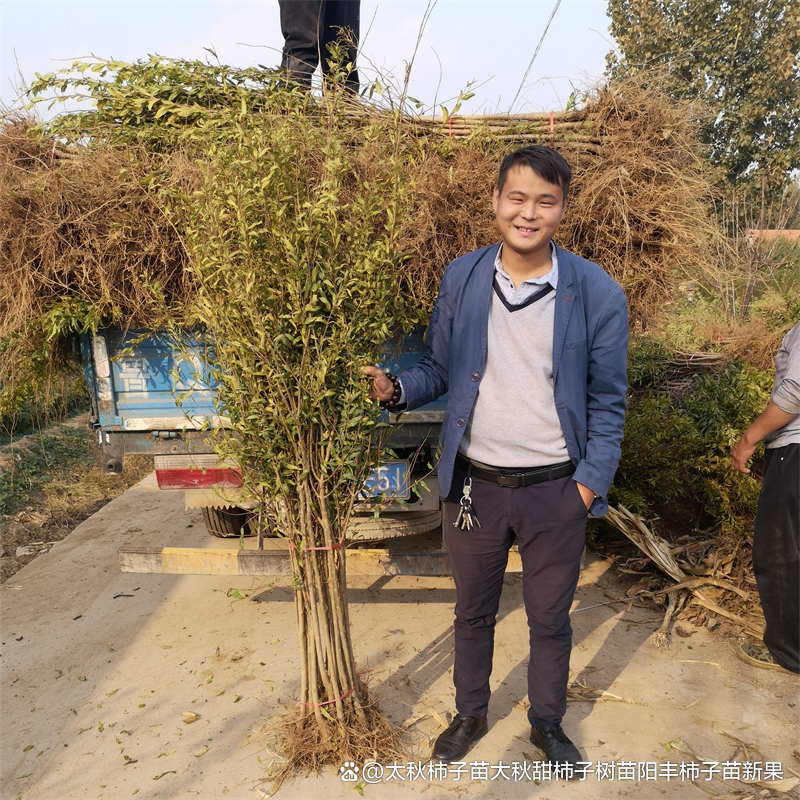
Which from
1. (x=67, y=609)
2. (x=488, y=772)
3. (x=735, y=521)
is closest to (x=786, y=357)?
(x=735, y=521)

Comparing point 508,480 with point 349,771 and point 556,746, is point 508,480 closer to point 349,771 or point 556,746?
point 556,746

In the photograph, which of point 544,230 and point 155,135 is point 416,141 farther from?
point 155,135

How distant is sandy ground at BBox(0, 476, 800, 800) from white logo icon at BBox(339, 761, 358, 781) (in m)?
0.02

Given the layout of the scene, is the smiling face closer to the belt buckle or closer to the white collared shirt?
the white collared shirt

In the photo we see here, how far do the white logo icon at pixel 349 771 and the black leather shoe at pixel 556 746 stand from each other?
0.78 metres

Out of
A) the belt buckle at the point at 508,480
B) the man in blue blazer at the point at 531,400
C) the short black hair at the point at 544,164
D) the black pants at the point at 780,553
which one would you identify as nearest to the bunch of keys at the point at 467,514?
the man in blue blazer at the point at 531,400

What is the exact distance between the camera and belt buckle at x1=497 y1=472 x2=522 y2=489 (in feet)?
7.91

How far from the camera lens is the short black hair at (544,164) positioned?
7.36 feet

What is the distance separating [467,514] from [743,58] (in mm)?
12589

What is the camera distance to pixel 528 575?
2.54 metres

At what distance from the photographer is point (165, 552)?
335cm

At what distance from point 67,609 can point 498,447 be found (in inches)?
129

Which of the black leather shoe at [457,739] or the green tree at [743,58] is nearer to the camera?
the black leather shoe at [457,739]

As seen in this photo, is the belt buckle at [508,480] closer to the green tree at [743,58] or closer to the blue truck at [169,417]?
the blue truck at [169,417]
